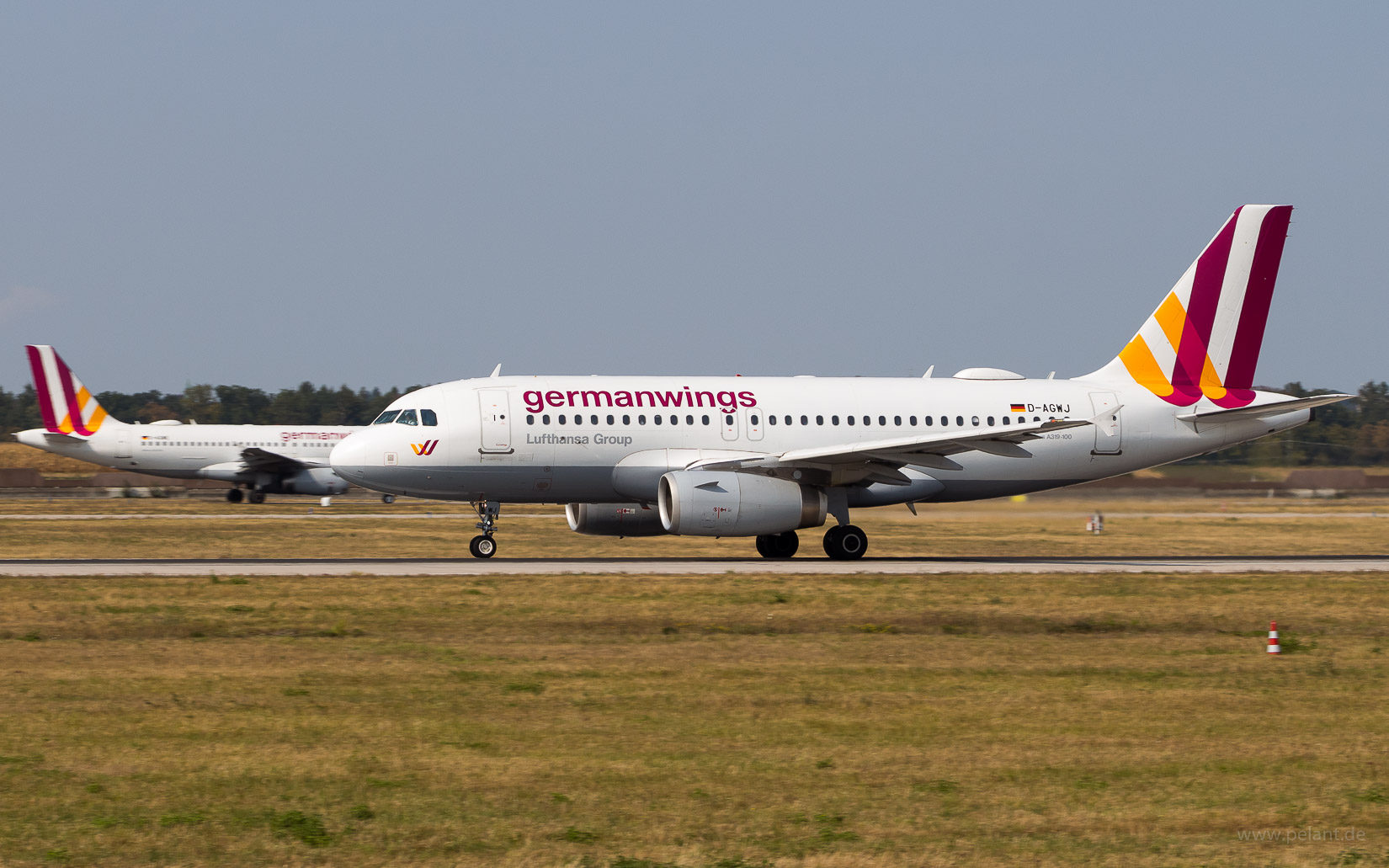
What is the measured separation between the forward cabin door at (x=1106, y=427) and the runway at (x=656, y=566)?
2.92 metres

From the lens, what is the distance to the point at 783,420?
1262 inches

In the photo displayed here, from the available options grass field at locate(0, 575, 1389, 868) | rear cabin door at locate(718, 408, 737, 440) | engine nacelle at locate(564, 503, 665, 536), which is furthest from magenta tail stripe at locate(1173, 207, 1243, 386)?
grass field at locate(0, 575, 1389, 868)

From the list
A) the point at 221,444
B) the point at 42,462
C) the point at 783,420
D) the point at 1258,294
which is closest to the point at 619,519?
the point at 783,420

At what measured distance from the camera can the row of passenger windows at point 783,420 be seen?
30.9m

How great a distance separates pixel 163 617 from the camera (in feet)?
62.6

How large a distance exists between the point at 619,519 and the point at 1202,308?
1525cm

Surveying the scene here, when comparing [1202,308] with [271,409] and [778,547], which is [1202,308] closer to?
[778,547]

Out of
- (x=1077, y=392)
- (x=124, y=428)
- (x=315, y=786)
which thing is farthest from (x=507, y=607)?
(x=124, y=428)

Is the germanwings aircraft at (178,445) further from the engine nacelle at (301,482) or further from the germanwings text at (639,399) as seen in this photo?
the germanwings text at (639,399)

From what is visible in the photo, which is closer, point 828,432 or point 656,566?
point 656,566

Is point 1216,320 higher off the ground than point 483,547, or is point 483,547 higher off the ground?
point 1216,320

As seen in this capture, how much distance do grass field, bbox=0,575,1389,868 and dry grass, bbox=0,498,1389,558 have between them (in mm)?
14988

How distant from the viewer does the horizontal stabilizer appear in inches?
1302

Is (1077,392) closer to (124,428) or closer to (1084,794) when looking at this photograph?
(1084,794)
